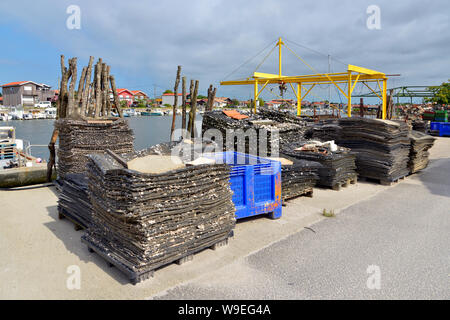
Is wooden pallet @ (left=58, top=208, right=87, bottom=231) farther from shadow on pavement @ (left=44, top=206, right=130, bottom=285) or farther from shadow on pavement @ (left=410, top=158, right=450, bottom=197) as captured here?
shadow on pavement @ (left=410, top=158, right=450, bottom=197)

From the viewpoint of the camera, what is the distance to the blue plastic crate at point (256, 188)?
625 centimetres

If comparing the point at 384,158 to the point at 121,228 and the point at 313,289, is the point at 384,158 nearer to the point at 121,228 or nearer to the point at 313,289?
the point at 313,289

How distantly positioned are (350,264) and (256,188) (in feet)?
7.51

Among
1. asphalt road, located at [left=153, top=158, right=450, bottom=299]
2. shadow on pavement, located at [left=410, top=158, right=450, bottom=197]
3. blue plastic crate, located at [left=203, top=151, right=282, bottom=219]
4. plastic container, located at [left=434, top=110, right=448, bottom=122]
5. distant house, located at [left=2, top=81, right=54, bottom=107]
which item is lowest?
asphalt road, located at [left=153, top=158, right=450, bottom=299]

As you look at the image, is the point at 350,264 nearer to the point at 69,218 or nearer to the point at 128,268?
the point at 128,268

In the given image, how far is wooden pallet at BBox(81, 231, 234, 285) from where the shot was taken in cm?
421

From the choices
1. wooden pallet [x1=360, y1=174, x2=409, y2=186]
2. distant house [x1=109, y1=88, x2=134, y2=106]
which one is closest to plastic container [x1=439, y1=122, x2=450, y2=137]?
wooden pallet [x1=360, y1=174, x2=409, y2=186]

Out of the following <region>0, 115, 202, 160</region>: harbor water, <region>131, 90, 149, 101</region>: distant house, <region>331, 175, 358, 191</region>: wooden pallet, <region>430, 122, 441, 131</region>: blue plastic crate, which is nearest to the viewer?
<region>331, 175, 358, 191</region>: wooden pallet

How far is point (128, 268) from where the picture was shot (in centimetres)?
424

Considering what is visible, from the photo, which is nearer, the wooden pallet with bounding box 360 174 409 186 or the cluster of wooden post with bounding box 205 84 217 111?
the wooden pallet with bounding box 360 174 409 186

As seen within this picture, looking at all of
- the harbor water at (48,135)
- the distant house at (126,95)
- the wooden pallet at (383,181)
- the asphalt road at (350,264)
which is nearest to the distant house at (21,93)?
the harbor water at (48,135)

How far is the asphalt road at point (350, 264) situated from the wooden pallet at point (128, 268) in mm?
391

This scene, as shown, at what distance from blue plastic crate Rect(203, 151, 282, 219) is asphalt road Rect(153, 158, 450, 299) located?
881 mm

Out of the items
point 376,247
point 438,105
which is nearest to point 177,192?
point 376,247
